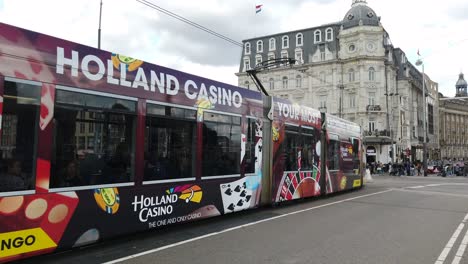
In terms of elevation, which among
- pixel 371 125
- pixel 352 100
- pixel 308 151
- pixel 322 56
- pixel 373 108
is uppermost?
pixel 322 56

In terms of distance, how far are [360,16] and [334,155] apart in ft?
158

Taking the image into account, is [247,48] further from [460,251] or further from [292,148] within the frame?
[460,251]

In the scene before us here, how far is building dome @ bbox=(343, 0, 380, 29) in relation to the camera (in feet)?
184

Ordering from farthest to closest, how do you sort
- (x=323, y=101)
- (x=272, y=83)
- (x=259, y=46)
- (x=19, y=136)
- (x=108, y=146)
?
(x=259, y=46)
(x=272, y=83)
(x=323, y=101)
(x=108, y=146)
(x=19, y=136)

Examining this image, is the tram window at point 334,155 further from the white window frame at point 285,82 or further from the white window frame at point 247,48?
the white window frame at point 247,48

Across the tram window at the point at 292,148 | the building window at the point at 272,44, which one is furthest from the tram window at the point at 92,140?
the building window at the point at 272,44

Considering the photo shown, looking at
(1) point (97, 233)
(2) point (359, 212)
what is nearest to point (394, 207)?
(2) point (359, 212)

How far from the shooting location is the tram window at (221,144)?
782cm

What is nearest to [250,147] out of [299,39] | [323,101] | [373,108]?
[373,108]

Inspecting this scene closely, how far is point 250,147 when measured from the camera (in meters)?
9.27

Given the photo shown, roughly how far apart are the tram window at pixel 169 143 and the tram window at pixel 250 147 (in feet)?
6.38

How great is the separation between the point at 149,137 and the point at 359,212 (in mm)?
6470

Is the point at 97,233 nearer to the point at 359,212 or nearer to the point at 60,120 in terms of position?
the point at 60,120

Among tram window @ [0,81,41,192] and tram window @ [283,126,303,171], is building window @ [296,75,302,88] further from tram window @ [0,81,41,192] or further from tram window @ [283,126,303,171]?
tram window @ [0,81,41,192]
